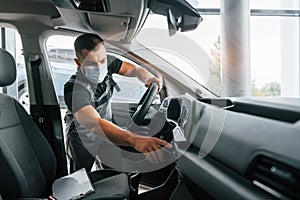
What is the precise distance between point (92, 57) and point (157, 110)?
475mm

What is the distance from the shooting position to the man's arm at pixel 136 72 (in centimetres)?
201

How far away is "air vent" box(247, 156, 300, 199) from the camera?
65 centimetres

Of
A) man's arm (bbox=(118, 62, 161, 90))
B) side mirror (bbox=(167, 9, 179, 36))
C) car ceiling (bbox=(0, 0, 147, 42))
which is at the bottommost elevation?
man's arm (bbox=(118, 62, 161, 90))

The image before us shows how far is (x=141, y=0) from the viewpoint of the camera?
1471mm

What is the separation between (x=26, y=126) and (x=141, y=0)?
0.85 m

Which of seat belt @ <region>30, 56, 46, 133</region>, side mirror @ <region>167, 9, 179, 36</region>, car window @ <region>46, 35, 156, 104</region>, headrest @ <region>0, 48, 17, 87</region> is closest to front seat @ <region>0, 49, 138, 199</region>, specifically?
headrest @ <region>0, 48, 17, 87</region>

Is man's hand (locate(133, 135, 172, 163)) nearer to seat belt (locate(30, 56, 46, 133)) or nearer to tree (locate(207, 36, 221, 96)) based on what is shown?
tree (locate(207, 36, 221, 96))

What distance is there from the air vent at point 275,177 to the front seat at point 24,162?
30.8 inches

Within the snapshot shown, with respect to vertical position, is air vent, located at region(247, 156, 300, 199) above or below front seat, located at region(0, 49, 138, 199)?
above

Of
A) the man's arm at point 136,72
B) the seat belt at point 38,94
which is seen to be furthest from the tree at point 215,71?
the seat belt at point 38,94

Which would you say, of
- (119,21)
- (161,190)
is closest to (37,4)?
(119,21)

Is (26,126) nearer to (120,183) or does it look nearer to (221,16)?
(120,183)

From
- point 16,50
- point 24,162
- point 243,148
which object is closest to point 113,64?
point 16,50

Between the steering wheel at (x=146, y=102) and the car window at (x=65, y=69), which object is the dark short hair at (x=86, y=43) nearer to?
the car window at (x=65, y=69)
